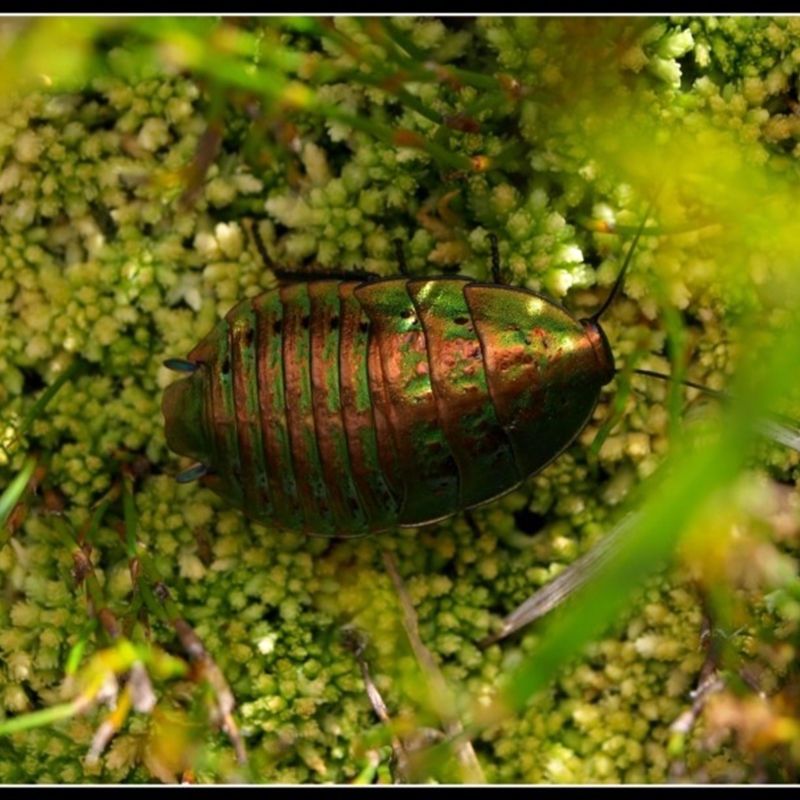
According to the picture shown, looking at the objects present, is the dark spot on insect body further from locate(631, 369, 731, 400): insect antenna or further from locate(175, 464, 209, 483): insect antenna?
locate(175, 464, 209, 483): insect antenna

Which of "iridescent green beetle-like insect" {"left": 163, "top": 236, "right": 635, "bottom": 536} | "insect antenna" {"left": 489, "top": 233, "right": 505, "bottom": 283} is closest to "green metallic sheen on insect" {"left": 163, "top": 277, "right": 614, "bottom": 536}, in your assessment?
"iridescent green beetle-like insect" {"left": 163, "top": 236, "right": 635, "bottom": 536}

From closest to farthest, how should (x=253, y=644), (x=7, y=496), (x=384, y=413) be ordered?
(x=384, y=413) → (x=7, y=496) → (x=253, y=644)

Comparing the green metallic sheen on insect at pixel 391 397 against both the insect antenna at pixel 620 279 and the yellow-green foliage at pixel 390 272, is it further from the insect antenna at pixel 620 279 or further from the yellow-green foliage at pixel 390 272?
the yellow-green foliage at pixel 390 272

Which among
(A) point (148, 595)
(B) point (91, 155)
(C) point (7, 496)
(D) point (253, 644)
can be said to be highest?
(B) point (91, 155)

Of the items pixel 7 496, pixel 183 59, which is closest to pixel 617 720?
pixel 7 496

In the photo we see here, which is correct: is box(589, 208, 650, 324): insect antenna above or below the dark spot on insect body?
above

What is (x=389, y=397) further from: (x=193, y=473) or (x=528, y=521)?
(x=528, y=521)

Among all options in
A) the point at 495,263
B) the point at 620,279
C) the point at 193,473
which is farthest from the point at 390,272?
the point at 193,473

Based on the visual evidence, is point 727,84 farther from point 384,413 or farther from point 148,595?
point 148,595
